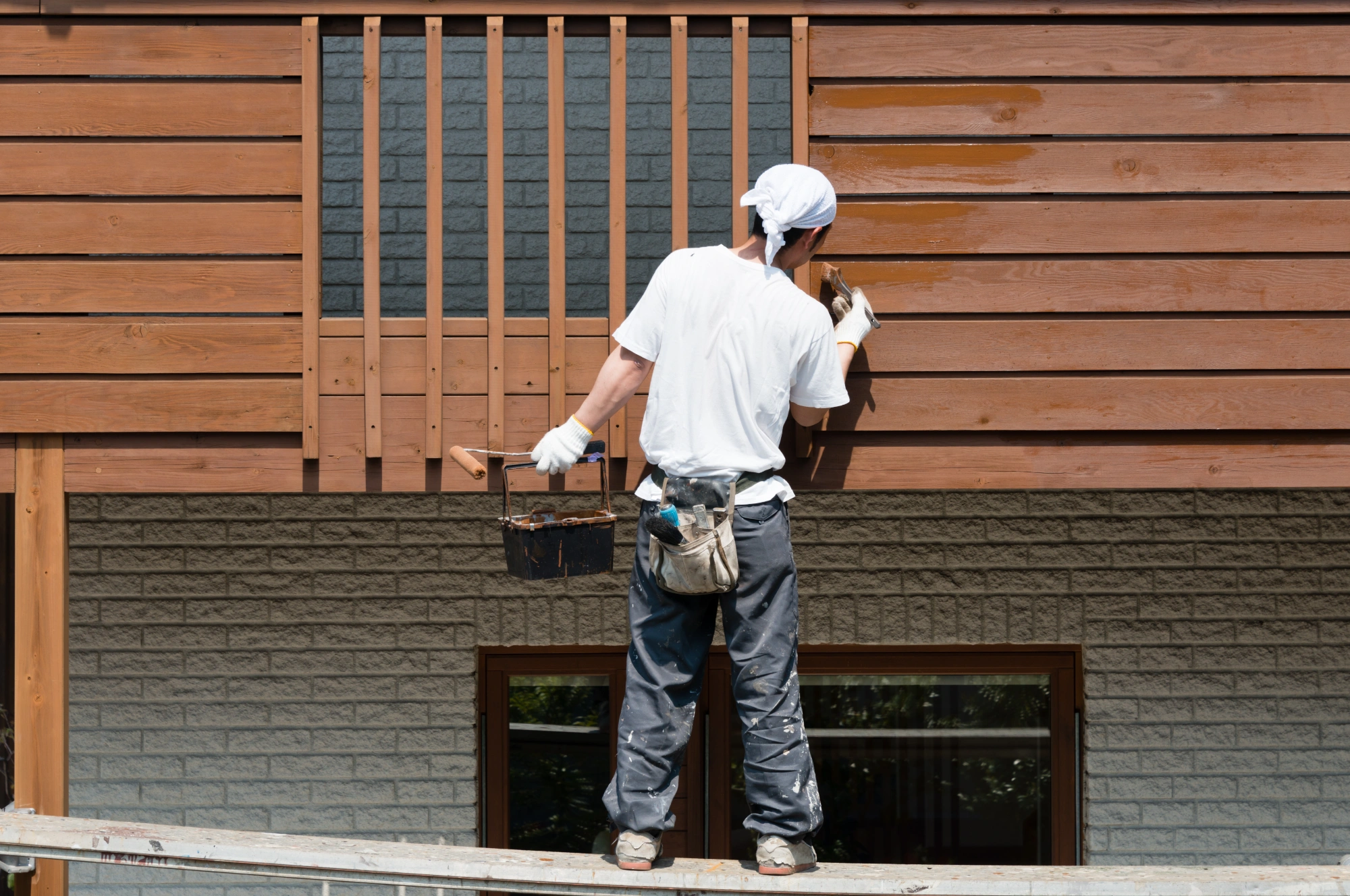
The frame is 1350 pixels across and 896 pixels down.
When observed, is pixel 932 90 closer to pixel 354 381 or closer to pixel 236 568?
pixel 354 381

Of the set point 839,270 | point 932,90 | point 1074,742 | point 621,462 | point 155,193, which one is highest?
point 932,90

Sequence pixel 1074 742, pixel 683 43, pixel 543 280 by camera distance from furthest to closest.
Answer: pixel 1074 742, pixel 543 280, pixel 683 43

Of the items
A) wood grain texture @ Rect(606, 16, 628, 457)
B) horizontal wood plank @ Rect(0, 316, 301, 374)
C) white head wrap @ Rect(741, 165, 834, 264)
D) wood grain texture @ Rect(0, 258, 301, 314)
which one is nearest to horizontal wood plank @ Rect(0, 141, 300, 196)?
wood grain texture @ Rect(0, 258, 301, 314)

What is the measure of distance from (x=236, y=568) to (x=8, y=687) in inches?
68.5

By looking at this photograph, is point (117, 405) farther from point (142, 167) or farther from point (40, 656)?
point (40, 656)

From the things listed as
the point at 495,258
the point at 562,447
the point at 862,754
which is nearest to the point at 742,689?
the point at 562,447

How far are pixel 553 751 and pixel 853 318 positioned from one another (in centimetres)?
268

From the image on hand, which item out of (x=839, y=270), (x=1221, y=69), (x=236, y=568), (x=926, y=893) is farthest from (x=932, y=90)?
(x=236, y=568)

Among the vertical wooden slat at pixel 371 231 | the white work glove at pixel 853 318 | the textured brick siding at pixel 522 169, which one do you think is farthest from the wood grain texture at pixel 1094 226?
the vertical wooden slat at pixel 371 231

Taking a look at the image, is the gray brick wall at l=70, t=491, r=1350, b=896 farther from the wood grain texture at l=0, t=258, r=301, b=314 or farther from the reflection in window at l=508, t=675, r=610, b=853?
the wood grain texture at l=0, t=258, r=301, b=314

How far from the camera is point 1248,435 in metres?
3.44

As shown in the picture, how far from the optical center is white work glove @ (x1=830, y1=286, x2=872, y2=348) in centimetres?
321

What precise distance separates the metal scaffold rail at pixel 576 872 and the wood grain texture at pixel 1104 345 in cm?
144

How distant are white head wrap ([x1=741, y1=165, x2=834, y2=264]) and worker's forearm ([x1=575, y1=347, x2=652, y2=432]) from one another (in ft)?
1.36
